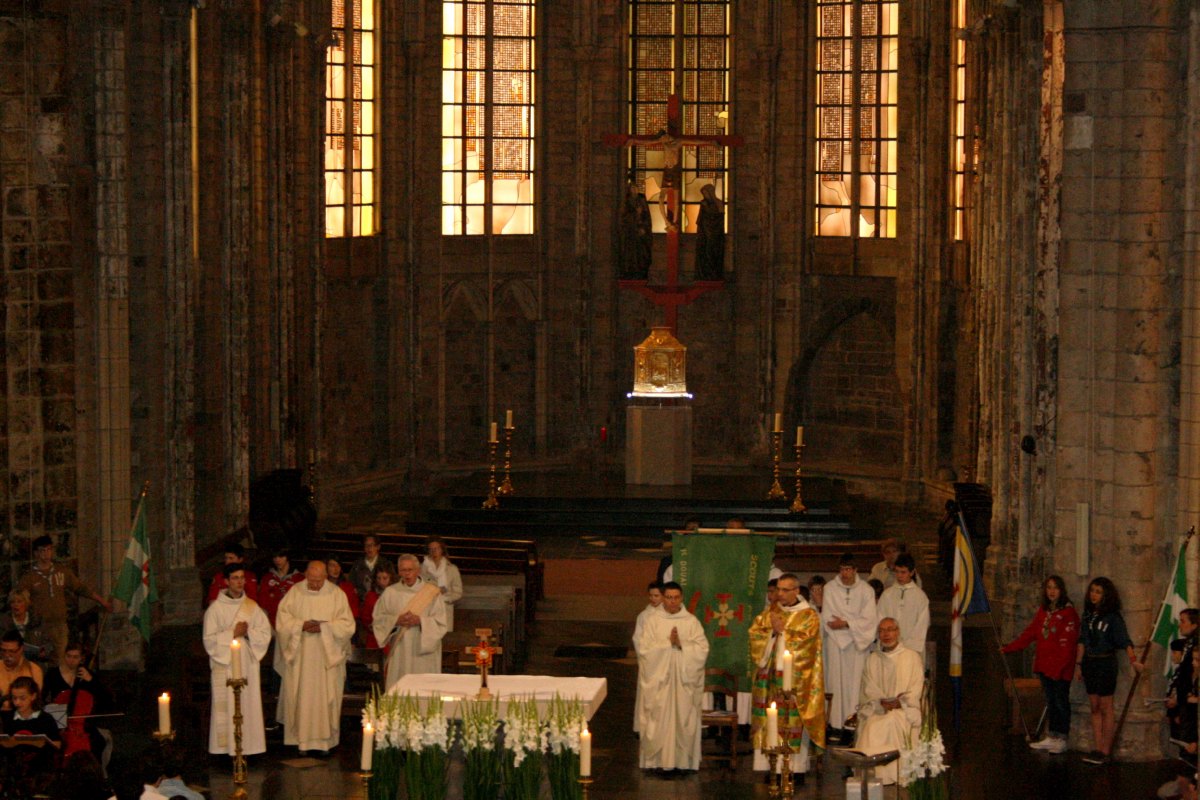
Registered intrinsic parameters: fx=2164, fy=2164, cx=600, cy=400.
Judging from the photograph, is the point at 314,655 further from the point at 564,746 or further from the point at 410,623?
the point at 564,746

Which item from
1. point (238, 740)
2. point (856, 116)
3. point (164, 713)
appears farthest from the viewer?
point (856, 116)

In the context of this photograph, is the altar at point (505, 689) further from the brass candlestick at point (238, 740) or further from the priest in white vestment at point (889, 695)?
the priest in white vestment at point (889, 695)

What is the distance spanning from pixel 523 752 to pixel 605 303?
20493 millimetres

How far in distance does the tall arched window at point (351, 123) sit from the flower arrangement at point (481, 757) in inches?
721

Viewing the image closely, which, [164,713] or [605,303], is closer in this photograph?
[164,713]

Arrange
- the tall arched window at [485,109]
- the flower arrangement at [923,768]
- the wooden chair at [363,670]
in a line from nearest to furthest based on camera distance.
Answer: the flower arrangement at [923,768] → the wooden chair at [363,670] → the tall arched window at [485,109]

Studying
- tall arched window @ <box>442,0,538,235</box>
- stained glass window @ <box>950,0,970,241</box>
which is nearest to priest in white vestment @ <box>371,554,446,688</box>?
stained glass window @ <box>950,0,970,241</box>

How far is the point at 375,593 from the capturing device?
19703 millimetres

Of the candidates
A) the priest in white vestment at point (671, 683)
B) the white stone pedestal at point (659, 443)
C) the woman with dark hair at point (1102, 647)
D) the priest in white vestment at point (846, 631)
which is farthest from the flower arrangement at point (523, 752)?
the white stone pedestal at point (659, 443)

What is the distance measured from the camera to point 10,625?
18906 millimetres

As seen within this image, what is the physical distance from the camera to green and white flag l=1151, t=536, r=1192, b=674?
53.7 feet

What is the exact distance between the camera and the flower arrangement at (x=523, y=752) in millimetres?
14461

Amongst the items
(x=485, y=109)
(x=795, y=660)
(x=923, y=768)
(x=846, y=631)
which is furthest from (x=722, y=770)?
(x=485, y=109)

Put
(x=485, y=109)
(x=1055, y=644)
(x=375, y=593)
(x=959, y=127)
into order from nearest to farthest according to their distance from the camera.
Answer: (x=1055, y=644)
(x=375, y=593)
(x=959, y=127)
(x=485, y=109)
